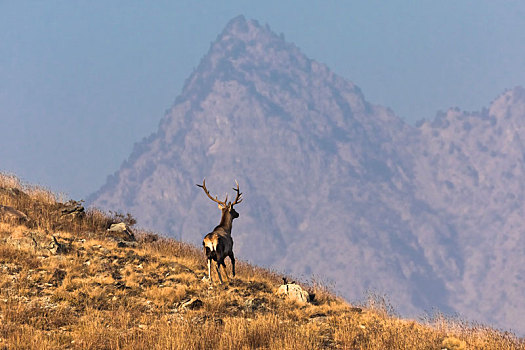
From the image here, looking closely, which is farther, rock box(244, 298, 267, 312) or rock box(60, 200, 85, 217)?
rock box(60, 200, 85, 217)

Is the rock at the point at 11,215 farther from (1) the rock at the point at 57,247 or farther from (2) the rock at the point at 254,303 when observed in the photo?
(2) the rock at the point at 254,303

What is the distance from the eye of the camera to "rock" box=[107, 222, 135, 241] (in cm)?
2028

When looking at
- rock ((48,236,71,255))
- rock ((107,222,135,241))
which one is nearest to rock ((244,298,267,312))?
rock ((48,236,71,255))

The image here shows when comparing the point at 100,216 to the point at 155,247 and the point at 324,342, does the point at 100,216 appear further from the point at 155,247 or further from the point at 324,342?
the point at 324,342

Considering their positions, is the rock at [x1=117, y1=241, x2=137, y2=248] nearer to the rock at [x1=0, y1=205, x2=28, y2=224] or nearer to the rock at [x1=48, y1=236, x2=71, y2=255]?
the rock at [x1=48, y1=236, x2=71, y2=255]

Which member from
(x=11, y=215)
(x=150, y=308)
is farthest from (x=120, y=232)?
(x=150, y=308)

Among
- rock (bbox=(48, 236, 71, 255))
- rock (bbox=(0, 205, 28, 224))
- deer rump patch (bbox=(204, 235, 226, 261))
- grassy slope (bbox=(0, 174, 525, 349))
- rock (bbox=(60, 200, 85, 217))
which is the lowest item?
grassy slope (bbox=(0, 174, 525, 349))

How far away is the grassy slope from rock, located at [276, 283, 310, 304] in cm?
26

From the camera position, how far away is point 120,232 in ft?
67.4

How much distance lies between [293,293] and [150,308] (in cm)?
431

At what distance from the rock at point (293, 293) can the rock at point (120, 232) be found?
7.02 meters

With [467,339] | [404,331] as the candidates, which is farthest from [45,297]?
[467,339]

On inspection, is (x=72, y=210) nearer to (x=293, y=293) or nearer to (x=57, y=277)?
(x=57, y=277)

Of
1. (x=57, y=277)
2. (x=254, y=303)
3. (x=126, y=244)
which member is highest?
(x=126, y=244)
